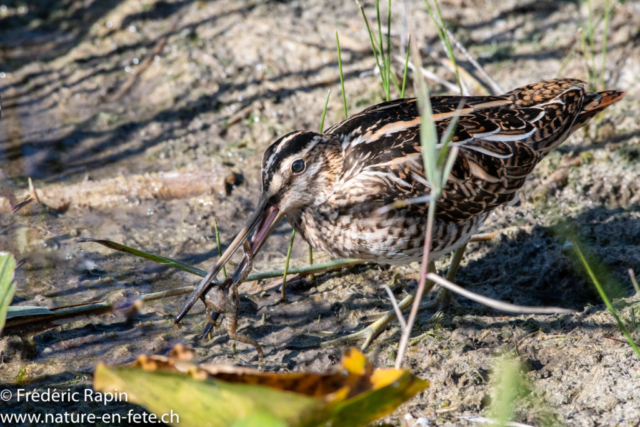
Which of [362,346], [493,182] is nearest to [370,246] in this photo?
[362,346]

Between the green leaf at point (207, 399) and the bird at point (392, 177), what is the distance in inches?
40.2

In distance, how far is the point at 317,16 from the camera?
573 centimetres

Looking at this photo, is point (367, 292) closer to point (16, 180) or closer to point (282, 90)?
point (282, 90)

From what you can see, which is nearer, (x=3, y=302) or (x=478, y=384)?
(x=3, y=302)

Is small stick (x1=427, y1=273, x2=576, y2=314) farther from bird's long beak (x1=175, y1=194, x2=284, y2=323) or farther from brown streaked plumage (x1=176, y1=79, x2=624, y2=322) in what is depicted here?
bird's long beak (x1=175, y1=194, x2=284, y2=323)

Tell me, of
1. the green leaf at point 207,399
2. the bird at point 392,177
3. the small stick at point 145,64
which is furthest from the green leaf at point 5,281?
the small stick at point 145,64

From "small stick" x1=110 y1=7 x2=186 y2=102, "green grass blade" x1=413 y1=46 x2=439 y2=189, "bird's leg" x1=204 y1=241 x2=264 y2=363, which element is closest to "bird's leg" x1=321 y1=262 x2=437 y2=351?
"bird's leg" x1=204 y1=241 x2=264 y2=363

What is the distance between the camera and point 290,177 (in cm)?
326

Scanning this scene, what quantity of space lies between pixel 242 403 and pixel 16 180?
10.7ft

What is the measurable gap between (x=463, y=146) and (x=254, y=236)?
1.15 meters

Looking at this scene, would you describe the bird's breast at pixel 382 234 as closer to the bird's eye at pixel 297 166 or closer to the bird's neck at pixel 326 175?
the bird's neck at pixel 326 175

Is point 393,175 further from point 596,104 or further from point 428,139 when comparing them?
point 596,104

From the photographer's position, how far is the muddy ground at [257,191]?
299 cm

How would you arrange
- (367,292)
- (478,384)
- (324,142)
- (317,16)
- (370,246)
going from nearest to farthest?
(478,384)
(370,246)
(324,142)
(367,292)
(317,16)
